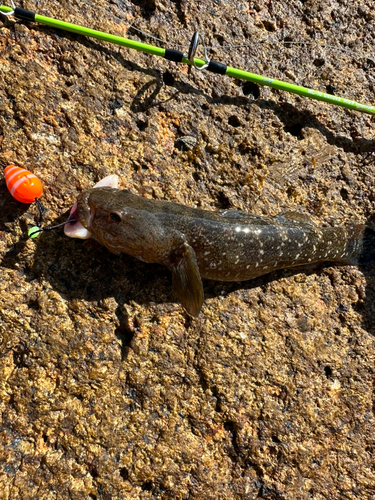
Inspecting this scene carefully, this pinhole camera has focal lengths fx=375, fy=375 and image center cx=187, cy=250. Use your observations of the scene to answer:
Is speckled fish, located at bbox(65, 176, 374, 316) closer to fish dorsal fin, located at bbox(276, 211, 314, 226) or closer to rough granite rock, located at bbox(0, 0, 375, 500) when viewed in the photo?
fish dorsal fin, located at bbox(276, 211, 314, 226)

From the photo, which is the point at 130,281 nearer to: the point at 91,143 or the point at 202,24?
the point at 91,143

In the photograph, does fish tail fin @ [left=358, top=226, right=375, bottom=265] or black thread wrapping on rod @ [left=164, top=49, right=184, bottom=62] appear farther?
fish tail fin @ [left=358, top=226, right=375, bottom=265]

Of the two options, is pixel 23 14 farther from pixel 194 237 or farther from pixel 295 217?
pixel 295 217

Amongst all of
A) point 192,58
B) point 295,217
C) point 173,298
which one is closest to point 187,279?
point 173,298

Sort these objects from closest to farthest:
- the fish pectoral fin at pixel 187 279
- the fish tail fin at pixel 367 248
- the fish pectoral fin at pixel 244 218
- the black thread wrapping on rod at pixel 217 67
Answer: the fish pectoral fin at pixel 187 279
the fish pectoral fin at pixel 244 218
the black thread wrapping on rod at pixel 217 67
the fish tail fin at pixel 367 248

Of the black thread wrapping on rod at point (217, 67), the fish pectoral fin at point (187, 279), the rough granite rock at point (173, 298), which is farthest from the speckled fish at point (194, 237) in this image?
the black thread wrapping on rod at point (217, 67)

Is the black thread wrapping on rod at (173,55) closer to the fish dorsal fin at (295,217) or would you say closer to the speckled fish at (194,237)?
the speckled fish at (194,237)

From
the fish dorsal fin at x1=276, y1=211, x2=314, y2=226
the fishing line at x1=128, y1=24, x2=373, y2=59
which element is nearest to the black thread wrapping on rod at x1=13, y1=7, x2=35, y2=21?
the fishing line at x1=128, y1=24, x2=373, y2=59
